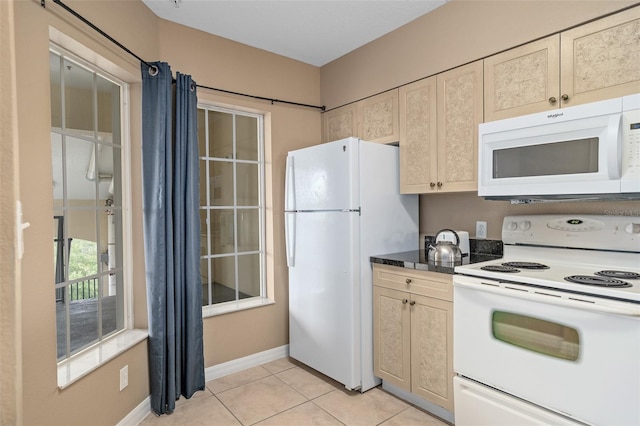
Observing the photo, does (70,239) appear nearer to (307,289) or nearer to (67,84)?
(67,84)

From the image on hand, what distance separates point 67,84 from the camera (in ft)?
6.37

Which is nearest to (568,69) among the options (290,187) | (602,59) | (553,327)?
(602,59)

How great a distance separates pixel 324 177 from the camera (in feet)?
8.98

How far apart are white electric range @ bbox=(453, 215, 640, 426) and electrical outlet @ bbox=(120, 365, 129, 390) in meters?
1.95

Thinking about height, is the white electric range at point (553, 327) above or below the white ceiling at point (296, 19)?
below

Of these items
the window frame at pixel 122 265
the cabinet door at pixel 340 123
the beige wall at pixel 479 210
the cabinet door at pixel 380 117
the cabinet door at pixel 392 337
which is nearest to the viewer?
the window frame at pixel 122 265

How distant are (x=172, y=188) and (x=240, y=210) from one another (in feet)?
2.58

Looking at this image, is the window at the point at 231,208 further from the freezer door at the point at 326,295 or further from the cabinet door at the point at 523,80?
the cabinet door at the point at 523,80

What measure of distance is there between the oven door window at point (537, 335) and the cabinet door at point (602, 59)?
1.17 meters

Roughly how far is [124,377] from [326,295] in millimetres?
1412

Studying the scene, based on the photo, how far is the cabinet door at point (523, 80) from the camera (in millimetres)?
1987

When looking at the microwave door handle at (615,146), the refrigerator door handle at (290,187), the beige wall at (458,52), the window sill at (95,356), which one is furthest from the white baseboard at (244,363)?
the microwave door handle at (615,146)

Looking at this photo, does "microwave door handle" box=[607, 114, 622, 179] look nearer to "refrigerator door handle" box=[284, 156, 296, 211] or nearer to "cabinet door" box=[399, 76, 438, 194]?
"cabinet door" box=[399, 76, 438, 194]

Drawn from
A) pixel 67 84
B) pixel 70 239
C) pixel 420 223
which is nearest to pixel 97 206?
pixel 70 239
